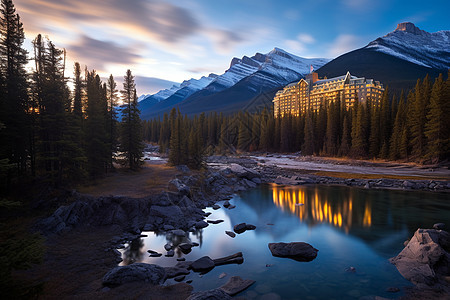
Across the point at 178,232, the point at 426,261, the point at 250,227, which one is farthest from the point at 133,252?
the point at 426,261

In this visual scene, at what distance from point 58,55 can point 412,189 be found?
156ft

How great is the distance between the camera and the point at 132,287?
33.2 feet

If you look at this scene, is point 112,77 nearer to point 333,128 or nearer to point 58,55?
point 58,55

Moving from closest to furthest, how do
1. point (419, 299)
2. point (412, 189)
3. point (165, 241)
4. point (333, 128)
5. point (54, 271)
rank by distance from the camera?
point (419, 299) < point (54, 271) < point (165, 241) < point (412, 189) < point (333, 128)

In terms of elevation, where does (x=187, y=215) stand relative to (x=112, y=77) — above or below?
below

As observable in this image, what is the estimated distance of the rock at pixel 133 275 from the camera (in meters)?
10.4

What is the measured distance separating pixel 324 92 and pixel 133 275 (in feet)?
500

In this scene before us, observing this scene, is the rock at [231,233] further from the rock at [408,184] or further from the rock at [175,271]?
the rock at [408,184]

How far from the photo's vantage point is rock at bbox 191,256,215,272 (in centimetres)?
1241

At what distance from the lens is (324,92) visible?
142 metres

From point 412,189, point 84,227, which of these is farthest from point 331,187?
point 84,227

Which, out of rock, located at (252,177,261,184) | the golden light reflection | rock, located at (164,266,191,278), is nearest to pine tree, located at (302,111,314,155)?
rock, located at (252,177,261,184)

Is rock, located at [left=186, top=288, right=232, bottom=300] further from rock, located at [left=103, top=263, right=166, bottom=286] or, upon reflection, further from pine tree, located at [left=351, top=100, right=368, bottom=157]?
pine tree, located at [left=351, top=100, right=368, bottom=157]

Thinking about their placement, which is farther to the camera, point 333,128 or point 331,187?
point 333,128
